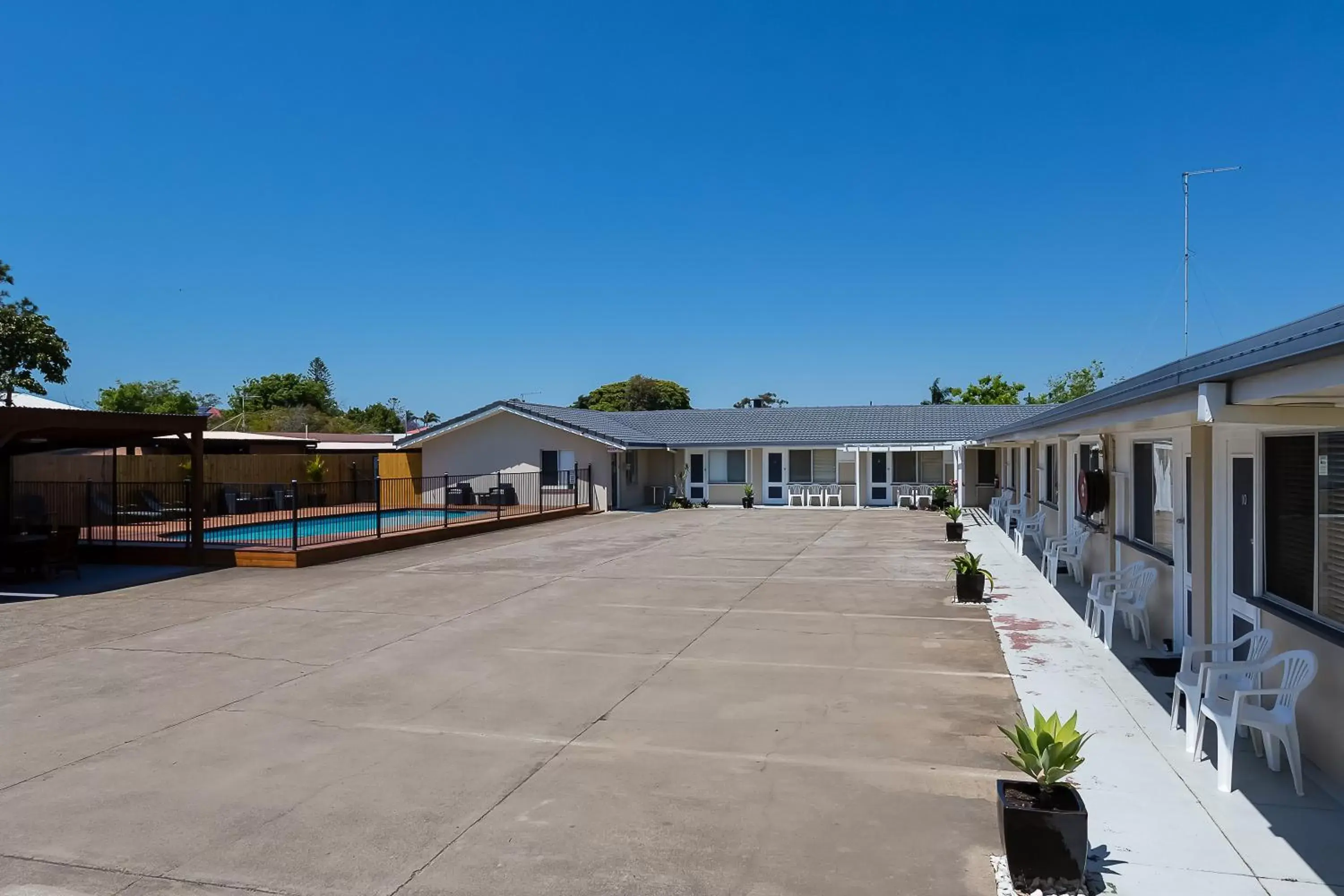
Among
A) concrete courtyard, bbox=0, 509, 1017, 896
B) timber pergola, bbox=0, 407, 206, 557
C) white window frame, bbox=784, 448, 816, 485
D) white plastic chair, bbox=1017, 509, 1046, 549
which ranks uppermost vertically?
timber pergola, bbox=0, 407, 206, 557

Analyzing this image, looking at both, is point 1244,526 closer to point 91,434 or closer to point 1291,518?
point 1291,518

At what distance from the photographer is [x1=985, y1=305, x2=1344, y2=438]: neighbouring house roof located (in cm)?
329

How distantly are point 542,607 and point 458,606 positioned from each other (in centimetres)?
115

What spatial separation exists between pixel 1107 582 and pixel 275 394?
74.6 m

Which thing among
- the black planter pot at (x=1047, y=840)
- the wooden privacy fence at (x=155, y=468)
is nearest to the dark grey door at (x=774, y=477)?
the wooden privacy fence at (x=155, y=468)

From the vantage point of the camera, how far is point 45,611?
11.5m

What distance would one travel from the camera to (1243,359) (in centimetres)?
409

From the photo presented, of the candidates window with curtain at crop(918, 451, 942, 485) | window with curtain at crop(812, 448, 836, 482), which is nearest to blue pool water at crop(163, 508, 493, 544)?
window with curtain at crop(812, 448, 836, 482)

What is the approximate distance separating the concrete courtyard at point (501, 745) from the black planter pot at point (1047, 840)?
26cm

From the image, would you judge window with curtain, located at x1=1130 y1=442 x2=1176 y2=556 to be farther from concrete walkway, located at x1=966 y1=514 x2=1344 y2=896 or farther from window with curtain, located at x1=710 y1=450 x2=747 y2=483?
window with curtain, located at x1=710 y1=450 x2=747 y2=483

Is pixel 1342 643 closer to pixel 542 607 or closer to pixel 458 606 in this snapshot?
pixel 542 607

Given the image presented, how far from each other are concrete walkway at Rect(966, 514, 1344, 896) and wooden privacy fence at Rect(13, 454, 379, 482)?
69.7 ft

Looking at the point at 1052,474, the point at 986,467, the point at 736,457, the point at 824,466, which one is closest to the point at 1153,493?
the point at 1052,474

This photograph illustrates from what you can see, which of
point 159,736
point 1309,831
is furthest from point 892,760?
point 159,736
